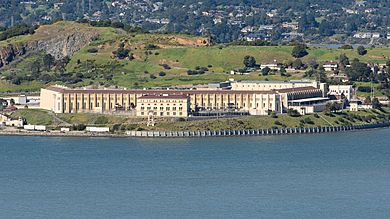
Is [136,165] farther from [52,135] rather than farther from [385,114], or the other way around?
[385,114]

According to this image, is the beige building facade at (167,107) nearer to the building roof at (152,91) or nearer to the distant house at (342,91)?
the building roof at (152,91)

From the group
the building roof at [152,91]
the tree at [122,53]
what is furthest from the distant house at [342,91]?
the tree at [122,53]

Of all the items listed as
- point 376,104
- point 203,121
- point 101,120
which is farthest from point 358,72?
point 101,120

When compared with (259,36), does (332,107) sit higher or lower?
lower

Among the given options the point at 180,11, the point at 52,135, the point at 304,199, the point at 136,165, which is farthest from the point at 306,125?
the point at 180,11

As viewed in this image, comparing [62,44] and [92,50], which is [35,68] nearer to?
[92,50]

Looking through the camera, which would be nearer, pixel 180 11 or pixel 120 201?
pixel 120 201

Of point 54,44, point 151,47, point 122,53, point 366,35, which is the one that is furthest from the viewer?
point 366,35
